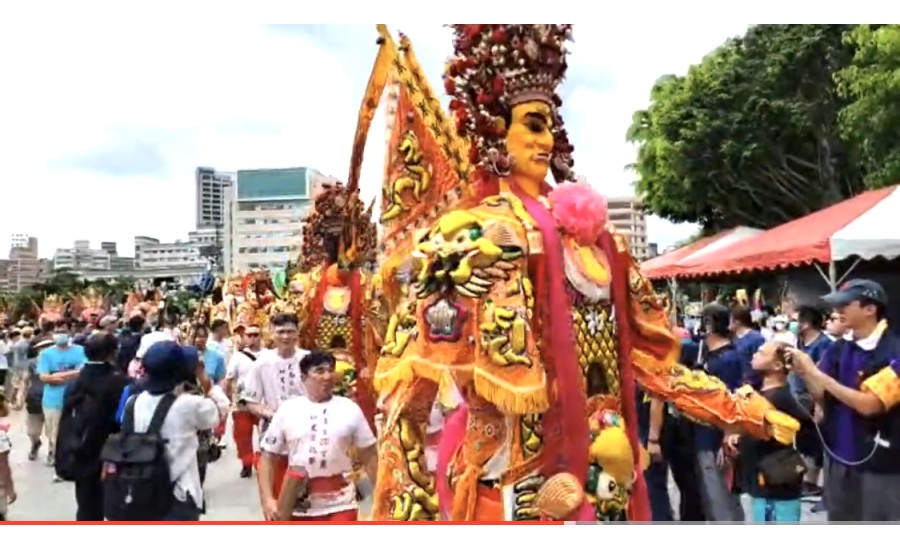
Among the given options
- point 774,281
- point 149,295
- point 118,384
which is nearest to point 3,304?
point 118,384

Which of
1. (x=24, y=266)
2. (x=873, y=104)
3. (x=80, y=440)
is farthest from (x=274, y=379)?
(x=873, y=104)

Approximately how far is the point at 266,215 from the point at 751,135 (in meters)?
3.16

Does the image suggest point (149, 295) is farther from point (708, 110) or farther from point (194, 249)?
point (708, 110)

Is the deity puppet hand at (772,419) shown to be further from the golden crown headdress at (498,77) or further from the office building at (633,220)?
the golden crown headdress at (498,77)

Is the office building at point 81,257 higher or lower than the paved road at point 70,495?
higher

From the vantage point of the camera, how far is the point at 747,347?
15.6 feet

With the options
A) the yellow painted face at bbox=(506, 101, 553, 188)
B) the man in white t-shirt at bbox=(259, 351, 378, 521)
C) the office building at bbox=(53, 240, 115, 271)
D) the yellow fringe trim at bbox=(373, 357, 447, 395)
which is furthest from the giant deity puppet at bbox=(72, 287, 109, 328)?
the yellow painted face at bbox=(506, 101, 553, 188)

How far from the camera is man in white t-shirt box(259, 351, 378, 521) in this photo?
136 inches

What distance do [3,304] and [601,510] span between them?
3700 millimetres

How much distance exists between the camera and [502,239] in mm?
2461

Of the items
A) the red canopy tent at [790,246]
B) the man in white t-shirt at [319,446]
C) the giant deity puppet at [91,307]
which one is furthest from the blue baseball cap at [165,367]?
the giant deity puppet at [91,307]

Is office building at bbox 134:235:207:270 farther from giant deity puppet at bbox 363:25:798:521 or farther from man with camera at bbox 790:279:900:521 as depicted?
man with camera at bbox 790:279:900:521

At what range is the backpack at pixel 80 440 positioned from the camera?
4.22m

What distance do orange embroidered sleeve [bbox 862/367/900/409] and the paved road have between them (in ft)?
2.70
